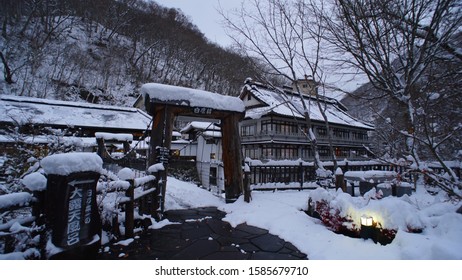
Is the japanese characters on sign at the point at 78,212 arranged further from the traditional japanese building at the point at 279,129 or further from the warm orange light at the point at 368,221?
the traditional japanese building at the point at 279,129

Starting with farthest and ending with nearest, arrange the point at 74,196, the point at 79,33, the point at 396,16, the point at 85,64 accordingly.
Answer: the point at 79,33
the point at 85,64
the point at 396,16
the point at 74,196

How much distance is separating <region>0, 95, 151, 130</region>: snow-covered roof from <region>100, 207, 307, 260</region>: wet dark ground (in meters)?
15.6

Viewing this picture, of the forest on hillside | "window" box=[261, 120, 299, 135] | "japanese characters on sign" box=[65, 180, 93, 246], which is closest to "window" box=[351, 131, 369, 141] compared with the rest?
"window" box=[261, 120, 299, 135]

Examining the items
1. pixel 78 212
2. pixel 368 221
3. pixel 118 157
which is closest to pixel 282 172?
pixel 368 221

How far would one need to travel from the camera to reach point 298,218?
5.62 meters

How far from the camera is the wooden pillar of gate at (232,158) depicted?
25.1 ft

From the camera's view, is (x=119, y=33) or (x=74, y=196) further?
(x=119, y=33)

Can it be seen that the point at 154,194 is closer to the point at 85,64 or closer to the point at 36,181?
the point at 36,181

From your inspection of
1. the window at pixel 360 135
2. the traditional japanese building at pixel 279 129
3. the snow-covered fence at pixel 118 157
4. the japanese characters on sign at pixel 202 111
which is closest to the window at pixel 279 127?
the traditional japanese building at pixel 279 129

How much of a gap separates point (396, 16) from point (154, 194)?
6.77 meters

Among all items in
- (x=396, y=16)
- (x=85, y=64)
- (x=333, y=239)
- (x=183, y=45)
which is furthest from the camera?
(x=183, y=45)

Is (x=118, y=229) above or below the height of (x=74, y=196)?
below

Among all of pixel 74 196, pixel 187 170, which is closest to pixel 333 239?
pixel 74 196

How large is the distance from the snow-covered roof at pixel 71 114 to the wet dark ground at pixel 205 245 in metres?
15.6
